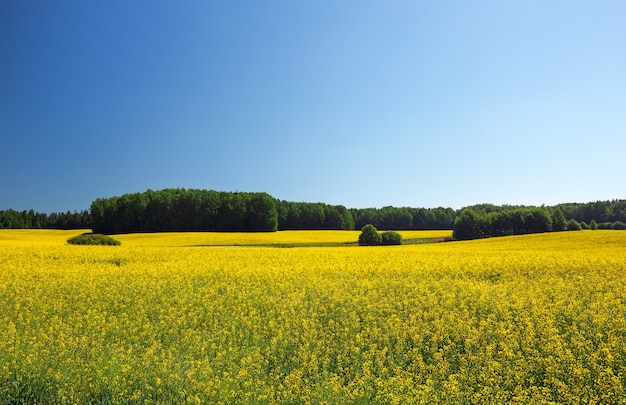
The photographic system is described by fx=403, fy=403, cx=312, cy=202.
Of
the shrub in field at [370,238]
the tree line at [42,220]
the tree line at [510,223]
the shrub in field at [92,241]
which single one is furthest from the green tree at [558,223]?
the tree line at [42,220]

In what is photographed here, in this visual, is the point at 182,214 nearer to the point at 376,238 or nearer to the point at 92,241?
the point at 92,241

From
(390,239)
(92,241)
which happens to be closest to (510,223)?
(390,239)

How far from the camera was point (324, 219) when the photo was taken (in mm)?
93188

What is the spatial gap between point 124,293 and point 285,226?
79.0 meters

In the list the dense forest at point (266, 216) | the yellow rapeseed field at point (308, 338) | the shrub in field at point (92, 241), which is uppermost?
the dense forest at point (266, 216)

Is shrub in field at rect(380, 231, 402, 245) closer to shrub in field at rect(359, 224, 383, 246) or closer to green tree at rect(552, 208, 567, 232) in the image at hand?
shrub in field at rect(359, 224, 383, 246)

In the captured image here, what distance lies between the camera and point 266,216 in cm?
7431

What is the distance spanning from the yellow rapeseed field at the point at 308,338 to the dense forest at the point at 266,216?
5275 cm

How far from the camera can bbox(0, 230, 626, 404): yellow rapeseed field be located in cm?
586

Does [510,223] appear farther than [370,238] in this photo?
Yes

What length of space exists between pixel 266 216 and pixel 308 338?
66.8 meters

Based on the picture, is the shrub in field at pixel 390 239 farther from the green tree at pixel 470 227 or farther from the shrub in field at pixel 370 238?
the green tree at pixel 470 227

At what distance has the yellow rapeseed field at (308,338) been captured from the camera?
586 centimetres

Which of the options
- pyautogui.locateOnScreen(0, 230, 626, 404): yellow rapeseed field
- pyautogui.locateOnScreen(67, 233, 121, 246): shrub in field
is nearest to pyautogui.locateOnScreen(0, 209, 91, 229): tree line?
pyautogui.locateOnScreen(67, 233, 121, 246): shrub in field
